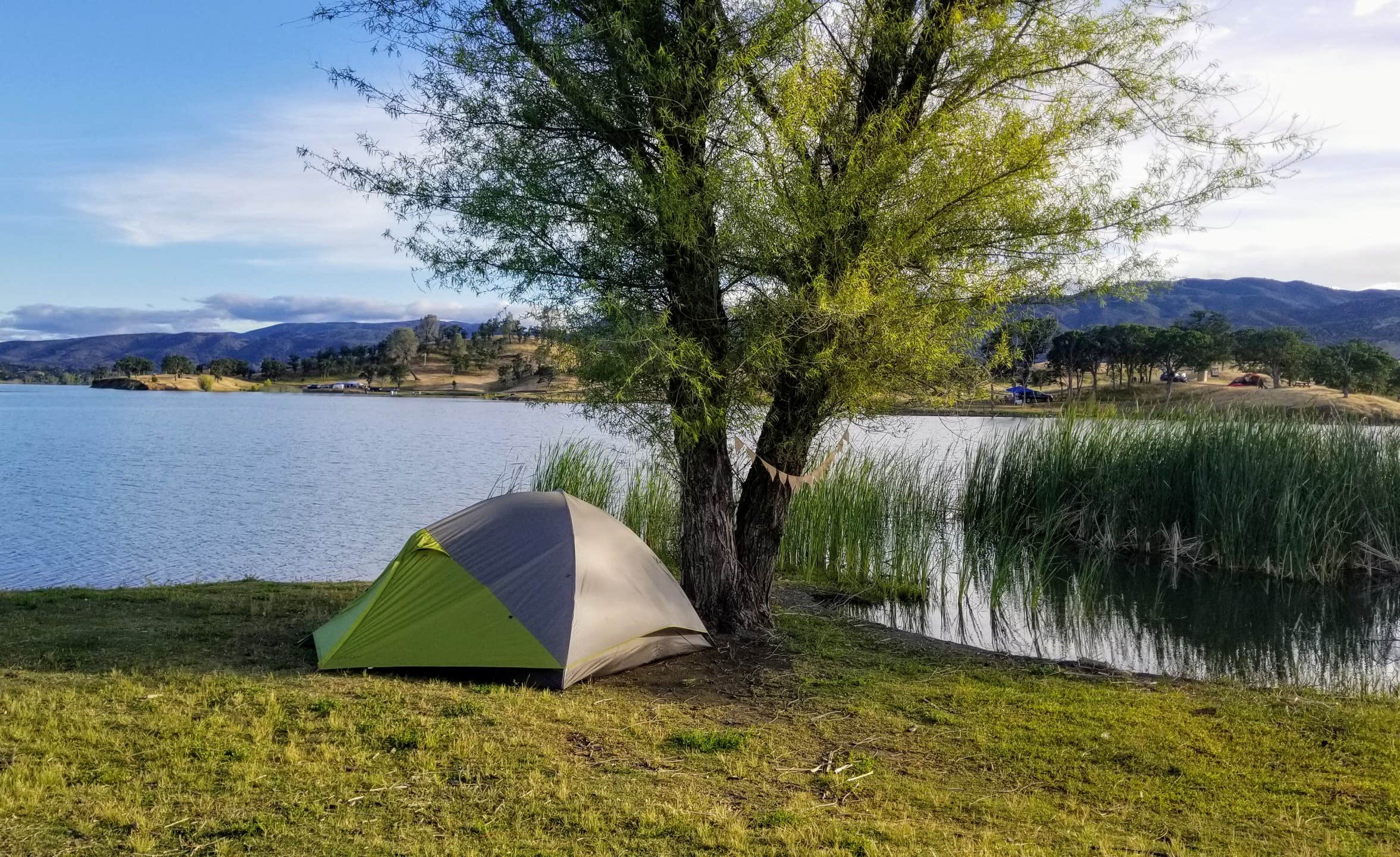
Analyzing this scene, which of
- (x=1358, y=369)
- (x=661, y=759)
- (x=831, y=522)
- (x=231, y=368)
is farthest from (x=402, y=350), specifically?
(x=661, y=759)

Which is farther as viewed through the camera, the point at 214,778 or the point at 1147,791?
the point at 1147,791

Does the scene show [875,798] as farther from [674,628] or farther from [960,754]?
[674,628]

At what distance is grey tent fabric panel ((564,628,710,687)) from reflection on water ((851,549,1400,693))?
3.99 m

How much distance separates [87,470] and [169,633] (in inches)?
910

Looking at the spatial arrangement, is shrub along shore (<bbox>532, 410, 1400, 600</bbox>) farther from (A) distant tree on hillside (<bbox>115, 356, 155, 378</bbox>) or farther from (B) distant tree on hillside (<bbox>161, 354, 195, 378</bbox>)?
(A) distant tree on hillside (<bbox>115, 356, 155, 378</bbox>)

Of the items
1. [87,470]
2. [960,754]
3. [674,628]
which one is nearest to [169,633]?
[674,628]

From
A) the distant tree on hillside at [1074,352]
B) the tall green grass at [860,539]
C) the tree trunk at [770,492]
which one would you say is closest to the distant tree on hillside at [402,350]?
the distant tree on hillside at [1074,352]

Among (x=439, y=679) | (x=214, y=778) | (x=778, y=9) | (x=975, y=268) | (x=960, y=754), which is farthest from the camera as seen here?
(x=975, y=268)

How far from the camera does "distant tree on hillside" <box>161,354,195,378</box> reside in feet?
411

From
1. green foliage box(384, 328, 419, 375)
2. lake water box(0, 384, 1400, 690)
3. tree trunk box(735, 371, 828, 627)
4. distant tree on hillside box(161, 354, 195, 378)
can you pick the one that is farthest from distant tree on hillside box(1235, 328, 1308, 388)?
distant tree on hillside box(161, 354, 195, 378)

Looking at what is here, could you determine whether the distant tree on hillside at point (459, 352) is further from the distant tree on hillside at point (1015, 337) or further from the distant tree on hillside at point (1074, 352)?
the distant tree on hillside at point (1015, 337)

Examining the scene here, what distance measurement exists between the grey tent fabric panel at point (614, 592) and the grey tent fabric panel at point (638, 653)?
0.08 m

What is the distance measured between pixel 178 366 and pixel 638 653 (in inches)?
5430

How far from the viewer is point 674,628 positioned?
26.3 ft
